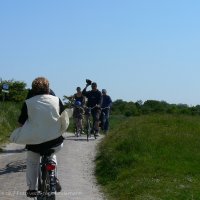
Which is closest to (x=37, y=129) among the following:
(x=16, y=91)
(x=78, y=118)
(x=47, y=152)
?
(x=47, y=152)

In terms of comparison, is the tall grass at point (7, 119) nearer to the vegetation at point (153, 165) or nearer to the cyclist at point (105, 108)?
the vegetation at point (153, 165)

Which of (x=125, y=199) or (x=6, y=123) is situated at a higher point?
(x=6, y=123)

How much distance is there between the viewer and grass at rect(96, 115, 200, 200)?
35.7ft

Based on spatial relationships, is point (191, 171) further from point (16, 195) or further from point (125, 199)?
point (16, 195)

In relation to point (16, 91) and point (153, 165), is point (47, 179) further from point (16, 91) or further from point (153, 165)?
point (16, 91)

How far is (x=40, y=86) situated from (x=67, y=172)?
528cm

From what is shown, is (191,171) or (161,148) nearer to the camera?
(191,171)

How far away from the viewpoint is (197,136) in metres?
18.7

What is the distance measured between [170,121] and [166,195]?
13.4 m

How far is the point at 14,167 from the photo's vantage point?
47.0ft

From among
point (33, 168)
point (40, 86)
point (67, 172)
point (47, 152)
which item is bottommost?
point (67, 172)

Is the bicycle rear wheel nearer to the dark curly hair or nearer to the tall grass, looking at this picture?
the dark curly hair

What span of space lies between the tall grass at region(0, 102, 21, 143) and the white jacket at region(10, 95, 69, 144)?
486 inches

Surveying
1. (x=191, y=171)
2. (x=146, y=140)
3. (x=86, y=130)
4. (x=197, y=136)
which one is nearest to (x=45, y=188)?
(x=191, y=171)
